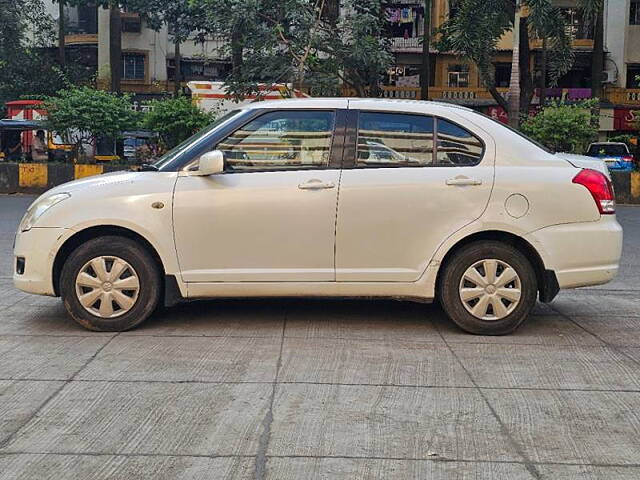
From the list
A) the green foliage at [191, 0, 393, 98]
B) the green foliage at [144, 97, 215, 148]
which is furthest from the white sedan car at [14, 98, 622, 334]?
the green foliage at [144, 97, 215, 148]

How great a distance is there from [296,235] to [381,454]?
2.52 meters

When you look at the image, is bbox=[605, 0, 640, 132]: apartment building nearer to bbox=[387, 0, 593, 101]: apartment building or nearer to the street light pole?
bbox=[387, 0, 593, 101]: apartment building

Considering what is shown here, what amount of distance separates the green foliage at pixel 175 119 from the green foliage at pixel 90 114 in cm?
110

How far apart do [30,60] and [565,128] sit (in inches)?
1087

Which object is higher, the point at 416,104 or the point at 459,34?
the point at 459,34

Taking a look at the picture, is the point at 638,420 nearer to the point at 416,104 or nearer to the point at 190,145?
the point at 416,104

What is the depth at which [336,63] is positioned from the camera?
20281 mm

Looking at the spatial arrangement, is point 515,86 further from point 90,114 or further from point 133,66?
point 133,66

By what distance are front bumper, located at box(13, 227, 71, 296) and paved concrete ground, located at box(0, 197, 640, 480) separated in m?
Result: 0.37

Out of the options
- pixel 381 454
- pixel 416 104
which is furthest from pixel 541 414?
pixel 416 104

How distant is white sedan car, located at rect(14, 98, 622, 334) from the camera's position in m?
6.25

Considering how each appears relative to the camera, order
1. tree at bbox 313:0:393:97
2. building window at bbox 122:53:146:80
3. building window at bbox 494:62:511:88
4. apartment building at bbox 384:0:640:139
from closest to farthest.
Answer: tree at bbox 313:0:393:97
apartment building at bbox 384:0:640:139
building window at bbox 122:53:146:80
building window at bbox 494:62:511:88

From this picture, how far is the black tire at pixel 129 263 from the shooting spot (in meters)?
6.27

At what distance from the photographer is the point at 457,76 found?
147 ft
